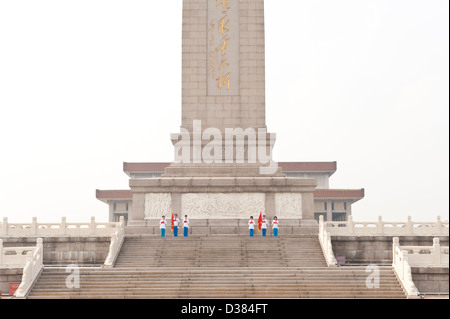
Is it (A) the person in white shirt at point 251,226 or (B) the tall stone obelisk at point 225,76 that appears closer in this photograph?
(A) the person in white shirt at point 251,226

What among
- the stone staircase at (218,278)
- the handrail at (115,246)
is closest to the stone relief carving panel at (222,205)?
the handrail at (115,246)

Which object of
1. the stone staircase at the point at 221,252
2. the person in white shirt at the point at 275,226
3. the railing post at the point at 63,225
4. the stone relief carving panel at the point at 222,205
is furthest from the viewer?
the stone relief carving panel at the point at 222,205

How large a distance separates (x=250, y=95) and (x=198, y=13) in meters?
4.50

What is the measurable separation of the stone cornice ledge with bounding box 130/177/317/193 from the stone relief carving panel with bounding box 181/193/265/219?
0.71 feet

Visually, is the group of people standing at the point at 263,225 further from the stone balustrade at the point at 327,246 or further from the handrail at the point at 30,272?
Answer: the handrail at the point at 30,272

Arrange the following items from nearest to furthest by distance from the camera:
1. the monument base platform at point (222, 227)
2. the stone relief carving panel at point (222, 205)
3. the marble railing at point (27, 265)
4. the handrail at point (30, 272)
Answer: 1. the handrail at point (30, 272)
2. the marble railing at point (27, 265)
3. the monument base platform at point (222, 227)
4. the stone relief carving panel at point (222, 205)

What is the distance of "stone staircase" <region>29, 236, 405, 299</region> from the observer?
63.9 ft

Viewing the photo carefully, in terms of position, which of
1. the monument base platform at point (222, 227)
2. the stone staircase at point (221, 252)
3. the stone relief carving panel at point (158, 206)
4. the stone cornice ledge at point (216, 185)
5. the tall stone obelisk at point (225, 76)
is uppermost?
the tall stone obelisk at point (225, 76)

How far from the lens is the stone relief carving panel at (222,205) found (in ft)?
91.3

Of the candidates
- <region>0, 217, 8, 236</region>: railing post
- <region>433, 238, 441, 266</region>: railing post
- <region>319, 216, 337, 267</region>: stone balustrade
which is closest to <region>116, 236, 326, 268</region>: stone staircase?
<region>319, 216, 337, 267</region>: stone balustrade

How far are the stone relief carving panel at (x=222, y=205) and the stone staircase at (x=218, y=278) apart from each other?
403 cm

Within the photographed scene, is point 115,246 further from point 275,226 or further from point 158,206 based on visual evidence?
point 275,226

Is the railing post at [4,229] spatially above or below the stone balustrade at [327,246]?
above

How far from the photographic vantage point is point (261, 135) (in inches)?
1179
